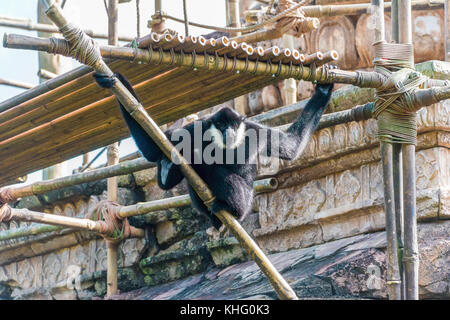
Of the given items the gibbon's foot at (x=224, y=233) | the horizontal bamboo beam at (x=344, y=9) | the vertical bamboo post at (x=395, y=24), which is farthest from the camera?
the gibbon's foot at (x=224, y=233)

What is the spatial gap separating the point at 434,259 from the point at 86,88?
90.3 inches

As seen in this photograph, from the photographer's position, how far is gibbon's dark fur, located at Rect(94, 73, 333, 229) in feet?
15.7

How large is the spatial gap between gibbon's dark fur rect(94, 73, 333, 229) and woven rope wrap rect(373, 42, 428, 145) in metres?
0.32

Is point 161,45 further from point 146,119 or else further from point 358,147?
point 358,147

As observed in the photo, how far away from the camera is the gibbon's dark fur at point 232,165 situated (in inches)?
188

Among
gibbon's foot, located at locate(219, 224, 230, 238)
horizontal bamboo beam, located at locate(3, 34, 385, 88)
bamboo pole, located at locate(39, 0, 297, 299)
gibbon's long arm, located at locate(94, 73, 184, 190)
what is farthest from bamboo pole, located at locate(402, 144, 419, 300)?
gibbon's foot, located at locate(219, 224, 230, 238)

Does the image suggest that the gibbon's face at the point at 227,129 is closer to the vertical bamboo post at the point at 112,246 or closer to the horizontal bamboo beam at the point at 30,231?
the vertical bamboo post at the point at 112,246

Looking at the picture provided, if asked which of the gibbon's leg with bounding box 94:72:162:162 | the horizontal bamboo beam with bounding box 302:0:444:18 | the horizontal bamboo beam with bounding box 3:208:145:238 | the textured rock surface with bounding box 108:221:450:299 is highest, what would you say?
the horizontal bamboo beam with bounding box 302:0:444:18

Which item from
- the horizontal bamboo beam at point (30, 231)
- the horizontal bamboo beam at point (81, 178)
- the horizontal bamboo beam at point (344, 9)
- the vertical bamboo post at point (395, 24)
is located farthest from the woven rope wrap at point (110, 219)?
the vertical bamboo post at point (395, 24)

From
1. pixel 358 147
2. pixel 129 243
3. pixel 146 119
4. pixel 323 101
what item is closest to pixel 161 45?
pixel 146 119

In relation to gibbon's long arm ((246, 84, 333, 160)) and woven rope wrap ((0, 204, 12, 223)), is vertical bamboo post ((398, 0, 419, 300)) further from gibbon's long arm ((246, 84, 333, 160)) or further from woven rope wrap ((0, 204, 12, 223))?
woven rope wrap ((0, 204, 12, 223))

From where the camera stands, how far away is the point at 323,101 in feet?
16.0

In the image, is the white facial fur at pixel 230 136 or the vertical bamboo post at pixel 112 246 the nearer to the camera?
the white facial fur at pixel 230 136

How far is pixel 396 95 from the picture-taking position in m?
4.69
